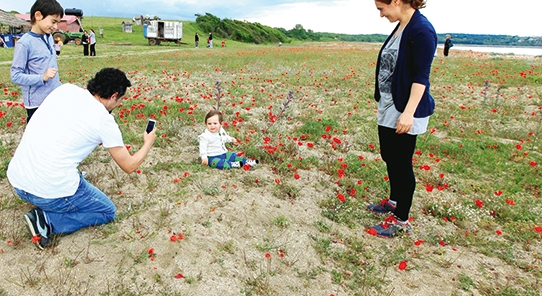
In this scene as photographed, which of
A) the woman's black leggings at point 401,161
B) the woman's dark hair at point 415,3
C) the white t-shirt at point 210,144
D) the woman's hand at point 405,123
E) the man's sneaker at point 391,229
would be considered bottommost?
the man's sneaker at point 391,229

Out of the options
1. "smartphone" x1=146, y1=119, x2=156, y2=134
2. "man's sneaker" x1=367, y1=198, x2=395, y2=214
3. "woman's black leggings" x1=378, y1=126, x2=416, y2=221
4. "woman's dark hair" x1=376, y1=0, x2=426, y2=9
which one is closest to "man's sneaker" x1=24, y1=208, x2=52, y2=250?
"smartphone" x1=146, y1=119, x2=156, y2=134

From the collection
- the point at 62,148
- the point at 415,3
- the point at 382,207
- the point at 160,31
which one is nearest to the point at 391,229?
the point at 382,207

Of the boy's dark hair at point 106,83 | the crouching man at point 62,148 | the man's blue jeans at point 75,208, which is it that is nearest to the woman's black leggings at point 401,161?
the crouching man at point 62,148

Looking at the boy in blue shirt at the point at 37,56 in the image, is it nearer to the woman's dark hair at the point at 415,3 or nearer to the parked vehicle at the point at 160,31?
the woman's dark hair at the point at 415,3

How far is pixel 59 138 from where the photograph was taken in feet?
10.2

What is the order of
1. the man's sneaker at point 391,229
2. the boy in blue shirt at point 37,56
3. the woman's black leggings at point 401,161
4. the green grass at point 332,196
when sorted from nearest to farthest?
the green grass at point 332,196 < the woman's black leggings at point 401,161 < the man's sneaker at point 391,229 < the boy in blue shirt at point 37,56

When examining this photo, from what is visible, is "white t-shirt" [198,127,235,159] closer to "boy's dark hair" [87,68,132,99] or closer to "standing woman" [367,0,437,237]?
"boy's dark hair" [87,68,132,99]

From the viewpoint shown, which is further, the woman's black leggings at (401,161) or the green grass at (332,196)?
the woman's black leggings at (401,161)

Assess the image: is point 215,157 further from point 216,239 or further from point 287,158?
point 216,239

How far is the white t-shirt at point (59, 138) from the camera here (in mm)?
3092

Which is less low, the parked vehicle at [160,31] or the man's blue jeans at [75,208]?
the parked vehicle at [160,31]

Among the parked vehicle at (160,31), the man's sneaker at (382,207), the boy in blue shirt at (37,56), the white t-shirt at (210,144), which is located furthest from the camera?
the parked vehicle at (160,31)

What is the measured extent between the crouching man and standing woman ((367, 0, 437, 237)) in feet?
8.31

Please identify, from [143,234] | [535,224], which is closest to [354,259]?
[143,234]
